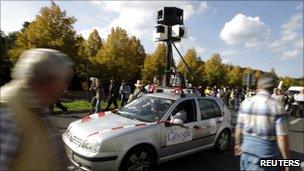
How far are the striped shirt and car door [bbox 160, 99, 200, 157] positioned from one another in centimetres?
270

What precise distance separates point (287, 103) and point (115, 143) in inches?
921

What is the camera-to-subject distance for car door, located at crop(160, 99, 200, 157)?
677cm

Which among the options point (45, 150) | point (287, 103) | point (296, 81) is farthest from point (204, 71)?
point (296, 81)

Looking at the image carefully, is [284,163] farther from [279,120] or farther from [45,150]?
[45,150]

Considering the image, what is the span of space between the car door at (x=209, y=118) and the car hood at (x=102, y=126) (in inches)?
72.5

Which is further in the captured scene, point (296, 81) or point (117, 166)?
point (296, 81)

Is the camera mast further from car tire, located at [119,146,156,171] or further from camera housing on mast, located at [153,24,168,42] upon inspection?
car tire, located at [119,146,156,171]

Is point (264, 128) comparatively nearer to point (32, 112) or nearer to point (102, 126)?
point (32, 112)

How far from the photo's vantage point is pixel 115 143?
5.80 m

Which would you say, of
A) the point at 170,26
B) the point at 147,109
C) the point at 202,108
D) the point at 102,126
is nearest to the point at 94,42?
the point at 170,26

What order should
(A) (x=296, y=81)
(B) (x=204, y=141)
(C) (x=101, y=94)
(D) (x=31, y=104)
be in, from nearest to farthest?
1. (D) (x=31, y=104)
2. (B) (x=204, y=141)
3. (C) (x=101, y=94)
4. (A) (x=296, y=81)

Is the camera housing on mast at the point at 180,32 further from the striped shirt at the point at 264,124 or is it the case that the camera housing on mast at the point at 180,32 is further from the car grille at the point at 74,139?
the striped shirt at the point at 264,124

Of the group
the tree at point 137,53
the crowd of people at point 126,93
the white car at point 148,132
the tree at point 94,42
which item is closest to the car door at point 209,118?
the white car at point 148,132

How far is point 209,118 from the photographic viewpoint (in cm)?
820
